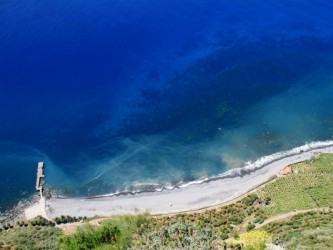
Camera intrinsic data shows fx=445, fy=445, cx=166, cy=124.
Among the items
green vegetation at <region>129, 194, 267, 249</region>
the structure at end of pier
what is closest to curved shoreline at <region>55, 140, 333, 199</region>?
the structure at end of pier

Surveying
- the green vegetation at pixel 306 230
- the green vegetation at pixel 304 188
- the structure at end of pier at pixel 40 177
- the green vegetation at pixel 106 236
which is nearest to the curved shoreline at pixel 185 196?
the green vegetation at pixel 304 188

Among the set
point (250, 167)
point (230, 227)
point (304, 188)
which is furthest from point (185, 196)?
point (304, 188)

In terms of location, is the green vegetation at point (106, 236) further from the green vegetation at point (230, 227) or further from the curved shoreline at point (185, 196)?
the curved shoreline at point (185, 196)

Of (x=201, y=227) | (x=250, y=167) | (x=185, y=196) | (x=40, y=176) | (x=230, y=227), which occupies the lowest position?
(x=230, y=227)

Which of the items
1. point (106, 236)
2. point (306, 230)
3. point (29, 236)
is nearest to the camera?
point (306, 230)

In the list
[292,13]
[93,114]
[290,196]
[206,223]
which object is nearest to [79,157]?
[93,114]

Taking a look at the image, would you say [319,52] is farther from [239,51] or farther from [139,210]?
[139,210]

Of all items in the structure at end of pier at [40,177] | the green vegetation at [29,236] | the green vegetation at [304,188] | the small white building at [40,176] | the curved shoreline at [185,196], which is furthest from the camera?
the small white building at [40,176]

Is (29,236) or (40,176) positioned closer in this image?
(29,236)

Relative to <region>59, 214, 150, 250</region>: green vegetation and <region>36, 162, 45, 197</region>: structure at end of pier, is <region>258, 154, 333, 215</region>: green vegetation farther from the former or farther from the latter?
<region>36, 162, 45, 197</region>: structure at end of pier

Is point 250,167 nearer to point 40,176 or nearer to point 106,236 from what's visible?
point 106,236
